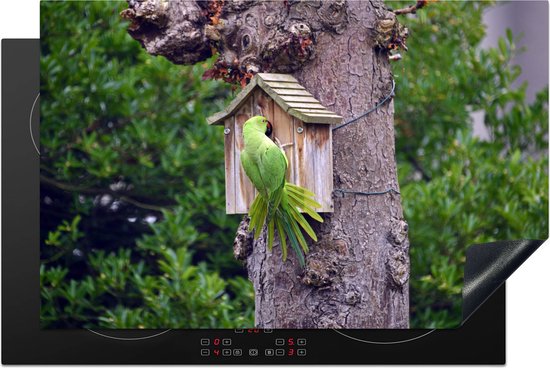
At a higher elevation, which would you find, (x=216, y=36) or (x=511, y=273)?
(x=216, y=36)

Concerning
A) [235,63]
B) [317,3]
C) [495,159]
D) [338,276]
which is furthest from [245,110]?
[495,159]

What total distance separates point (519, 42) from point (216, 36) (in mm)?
1135

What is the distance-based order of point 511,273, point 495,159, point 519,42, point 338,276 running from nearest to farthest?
1. point 338,276
2. point 511,273
3. point 519,42
4. point 495,159

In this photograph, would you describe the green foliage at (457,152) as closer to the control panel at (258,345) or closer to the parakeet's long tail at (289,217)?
the control panel at (258,345)

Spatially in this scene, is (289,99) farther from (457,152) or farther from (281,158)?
(457,152)

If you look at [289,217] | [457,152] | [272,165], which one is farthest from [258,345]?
[457,152]

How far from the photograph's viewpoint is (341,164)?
5.97 feet

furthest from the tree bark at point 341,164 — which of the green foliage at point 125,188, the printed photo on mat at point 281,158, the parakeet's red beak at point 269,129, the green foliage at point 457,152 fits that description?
the green foliage at point 457,152

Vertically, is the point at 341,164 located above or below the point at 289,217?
above

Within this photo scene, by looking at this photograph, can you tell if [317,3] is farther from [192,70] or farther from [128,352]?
[192,70]

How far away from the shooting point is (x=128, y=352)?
191 cm

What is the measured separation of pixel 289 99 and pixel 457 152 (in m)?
1.29

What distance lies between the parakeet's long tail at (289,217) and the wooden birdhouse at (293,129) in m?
0.02

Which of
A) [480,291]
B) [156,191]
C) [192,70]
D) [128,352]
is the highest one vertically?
[192,70]
